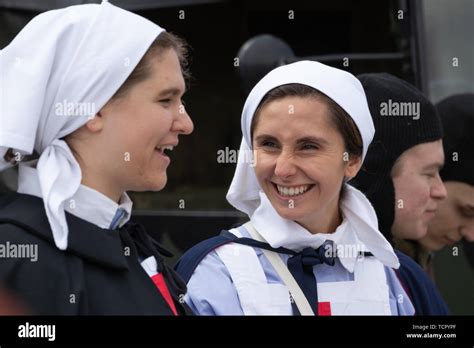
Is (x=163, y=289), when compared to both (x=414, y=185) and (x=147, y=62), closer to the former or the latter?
(x=147, y=62)

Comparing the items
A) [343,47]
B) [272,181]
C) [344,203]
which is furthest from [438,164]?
[343,47]

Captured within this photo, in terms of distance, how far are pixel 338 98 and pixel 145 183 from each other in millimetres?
602

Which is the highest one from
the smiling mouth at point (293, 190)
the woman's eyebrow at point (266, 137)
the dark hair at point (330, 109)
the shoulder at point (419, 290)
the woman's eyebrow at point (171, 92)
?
the woman's eyebrow at point (171, 92)

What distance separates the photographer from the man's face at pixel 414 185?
9.82 ft

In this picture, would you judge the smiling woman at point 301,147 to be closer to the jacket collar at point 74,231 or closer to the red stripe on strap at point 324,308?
the red stripe on strap at point 324,308

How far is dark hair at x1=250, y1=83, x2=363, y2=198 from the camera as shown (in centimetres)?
240

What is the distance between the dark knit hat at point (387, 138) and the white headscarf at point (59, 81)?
3.74 ft

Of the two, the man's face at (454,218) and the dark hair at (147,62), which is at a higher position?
the dark hair at (147,62)

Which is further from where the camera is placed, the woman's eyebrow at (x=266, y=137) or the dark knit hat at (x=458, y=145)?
the dark knit hat at (x=458, y=145)

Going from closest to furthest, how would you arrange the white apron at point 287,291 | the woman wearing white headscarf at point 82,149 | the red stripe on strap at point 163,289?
the woman wearing white headscarf at point 82,149
the red stripe on strap at point 163,289
the white apron at point 287,291

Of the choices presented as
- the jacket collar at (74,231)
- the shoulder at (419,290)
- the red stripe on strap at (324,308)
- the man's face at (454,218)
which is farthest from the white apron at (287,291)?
the man's face at (454,218)

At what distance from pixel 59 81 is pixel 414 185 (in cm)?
140

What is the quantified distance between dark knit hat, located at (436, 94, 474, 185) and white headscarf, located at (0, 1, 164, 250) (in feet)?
6.43
